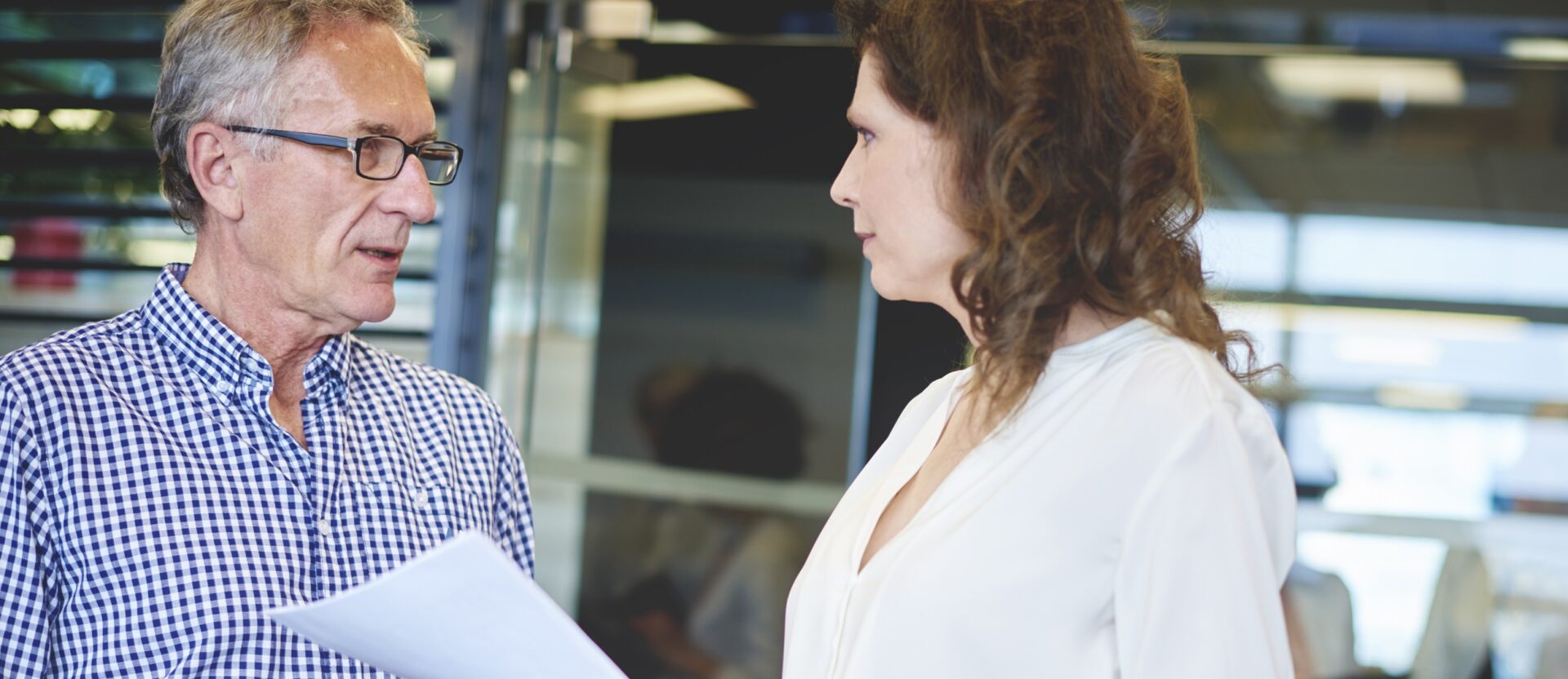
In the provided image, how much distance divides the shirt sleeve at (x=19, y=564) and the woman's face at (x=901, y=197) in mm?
904

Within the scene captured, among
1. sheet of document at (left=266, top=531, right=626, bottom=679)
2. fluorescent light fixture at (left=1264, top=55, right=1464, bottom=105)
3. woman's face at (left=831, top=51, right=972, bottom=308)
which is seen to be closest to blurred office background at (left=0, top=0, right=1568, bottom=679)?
fluorescent light fixture at (left=1264, top=55, right=1464, bottom=105)

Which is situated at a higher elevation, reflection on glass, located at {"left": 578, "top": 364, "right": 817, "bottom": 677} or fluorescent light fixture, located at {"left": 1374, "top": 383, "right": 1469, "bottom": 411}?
fluorescent light fixture, located at {"left": 1374, "top": 383, "right": 1469, "bottom": 411}

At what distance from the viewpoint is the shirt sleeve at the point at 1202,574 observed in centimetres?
111

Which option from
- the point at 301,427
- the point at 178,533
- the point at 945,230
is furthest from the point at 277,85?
the point at 945,230

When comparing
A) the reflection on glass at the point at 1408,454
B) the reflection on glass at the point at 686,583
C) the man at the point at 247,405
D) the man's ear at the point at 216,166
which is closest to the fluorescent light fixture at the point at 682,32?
the reflection on glass at the point at 686,583

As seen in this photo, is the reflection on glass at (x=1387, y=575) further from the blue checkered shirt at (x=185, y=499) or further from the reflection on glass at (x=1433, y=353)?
the blue checkered shirt at (x=185, y=499)

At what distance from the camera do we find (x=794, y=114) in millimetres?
3594

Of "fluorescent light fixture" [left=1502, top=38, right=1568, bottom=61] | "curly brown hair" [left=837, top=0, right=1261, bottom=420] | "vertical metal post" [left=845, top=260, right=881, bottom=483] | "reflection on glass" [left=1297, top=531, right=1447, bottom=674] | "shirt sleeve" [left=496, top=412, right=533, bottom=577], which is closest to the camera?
"curly brown hair" [left=837, top=0, right=1261, bottom=420]

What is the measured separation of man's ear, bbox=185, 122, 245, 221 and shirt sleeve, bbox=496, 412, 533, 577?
445mm

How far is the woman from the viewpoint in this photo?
1125 mm

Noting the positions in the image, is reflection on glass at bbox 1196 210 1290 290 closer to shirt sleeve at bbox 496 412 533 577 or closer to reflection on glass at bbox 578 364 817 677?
reflection on glass at bbox 578 364 817 677

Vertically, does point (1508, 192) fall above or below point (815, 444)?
above

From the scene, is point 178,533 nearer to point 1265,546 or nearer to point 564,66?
point 1265,546

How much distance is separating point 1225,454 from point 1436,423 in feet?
12.0
